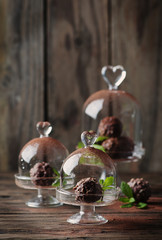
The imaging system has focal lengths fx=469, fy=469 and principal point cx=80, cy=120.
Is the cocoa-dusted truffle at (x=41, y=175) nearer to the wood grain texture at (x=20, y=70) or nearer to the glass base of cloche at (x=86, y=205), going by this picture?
the glass base of cloche at (x=86, y=205)

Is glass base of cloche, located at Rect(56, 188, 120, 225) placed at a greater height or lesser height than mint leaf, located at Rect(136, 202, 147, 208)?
greater

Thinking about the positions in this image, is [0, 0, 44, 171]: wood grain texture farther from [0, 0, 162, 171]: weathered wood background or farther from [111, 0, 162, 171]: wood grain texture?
[111, 0, 162, 171]: wood grain texture

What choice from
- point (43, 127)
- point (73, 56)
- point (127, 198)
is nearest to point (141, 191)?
point (127, 198)

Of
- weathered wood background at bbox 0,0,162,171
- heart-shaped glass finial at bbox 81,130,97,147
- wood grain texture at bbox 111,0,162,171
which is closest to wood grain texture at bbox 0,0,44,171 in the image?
weathered wood background at bbox 0,0,162,171

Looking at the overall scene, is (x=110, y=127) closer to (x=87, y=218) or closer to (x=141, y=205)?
(x=141, y=205)

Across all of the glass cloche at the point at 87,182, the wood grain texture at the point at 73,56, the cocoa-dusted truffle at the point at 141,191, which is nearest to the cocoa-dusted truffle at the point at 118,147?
the cocoa-dusted truffle at the point at 141,191

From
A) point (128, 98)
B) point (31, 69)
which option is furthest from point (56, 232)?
point (31, 69)
